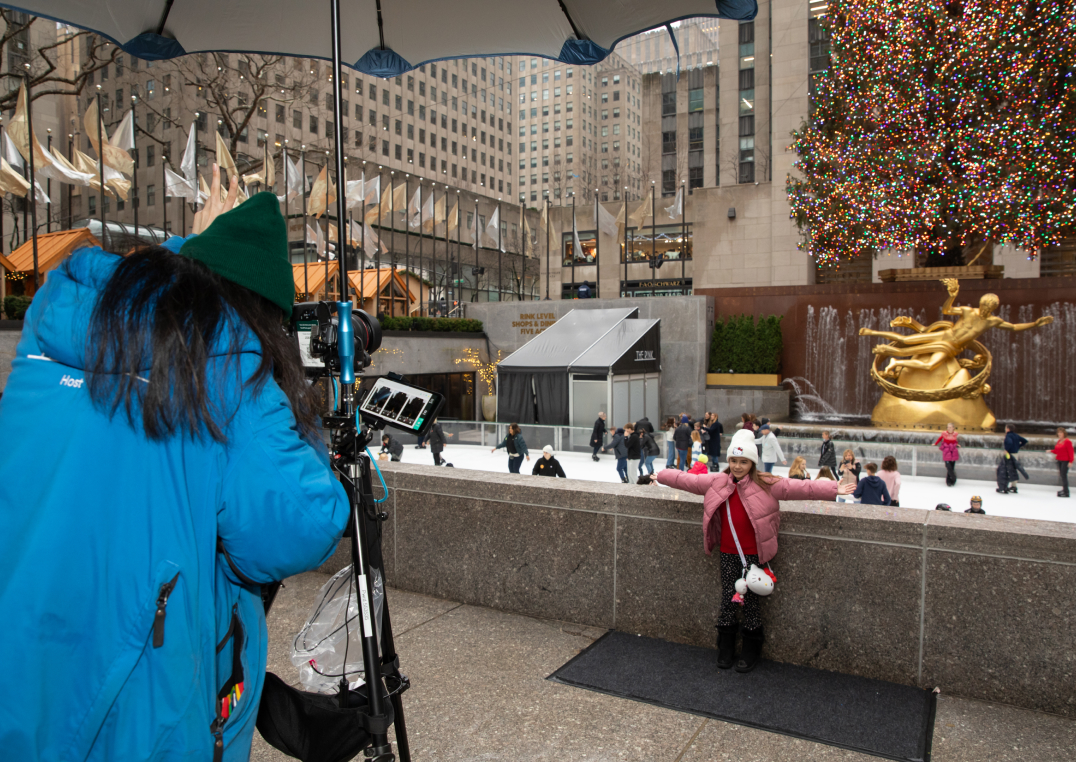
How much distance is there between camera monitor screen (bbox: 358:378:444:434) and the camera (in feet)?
8.02

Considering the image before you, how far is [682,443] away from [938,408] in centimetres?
698

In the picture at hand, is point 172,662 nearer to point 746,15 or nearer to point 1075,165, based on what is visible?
point 746,15

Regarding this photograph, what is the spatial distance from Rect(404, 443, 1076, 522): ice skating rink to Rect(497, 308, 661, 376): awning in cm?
508

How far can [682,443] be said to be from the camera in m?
16.1

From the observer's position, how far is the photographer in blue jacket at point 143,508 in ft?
4.20

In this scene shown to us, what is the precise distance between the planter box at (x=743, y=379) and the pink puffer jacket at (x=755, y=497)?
2075 centimetres

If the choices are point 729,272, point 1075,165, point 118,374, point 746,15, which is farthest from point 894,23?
point 118,374

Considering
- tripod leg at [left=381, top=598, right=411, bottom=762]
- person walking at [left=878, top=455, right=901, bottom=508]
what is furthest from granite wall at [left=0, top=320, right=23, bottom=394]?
tripod leg at [left=381, top=598, right=411, bottom=762]

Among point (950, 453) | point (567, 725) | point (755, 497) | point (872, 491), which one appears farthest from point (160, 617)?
point (950, 453)

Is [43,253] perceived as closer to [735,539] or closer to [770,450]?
[770,450]

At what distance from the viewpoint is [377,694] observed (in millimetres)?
1896

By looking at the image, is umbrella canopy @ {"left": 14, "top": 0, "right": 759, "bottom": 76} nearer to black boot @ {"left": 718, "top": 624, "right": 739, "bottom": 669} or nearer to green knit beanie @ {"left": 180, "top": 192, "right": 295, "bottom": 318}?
green knit beanie @ {"left": 180, "top": 192, "right": 295, "bottom": 318}

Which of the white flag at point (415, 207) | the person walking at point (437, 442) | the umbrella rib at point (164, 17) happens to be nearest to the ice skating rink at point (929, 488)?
the person walking at point (437, 442)

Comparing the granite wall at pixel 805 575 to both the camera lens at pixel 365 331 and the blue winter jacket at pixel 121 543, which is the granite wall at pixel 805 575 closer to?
the camera lens at pixel 365 331
